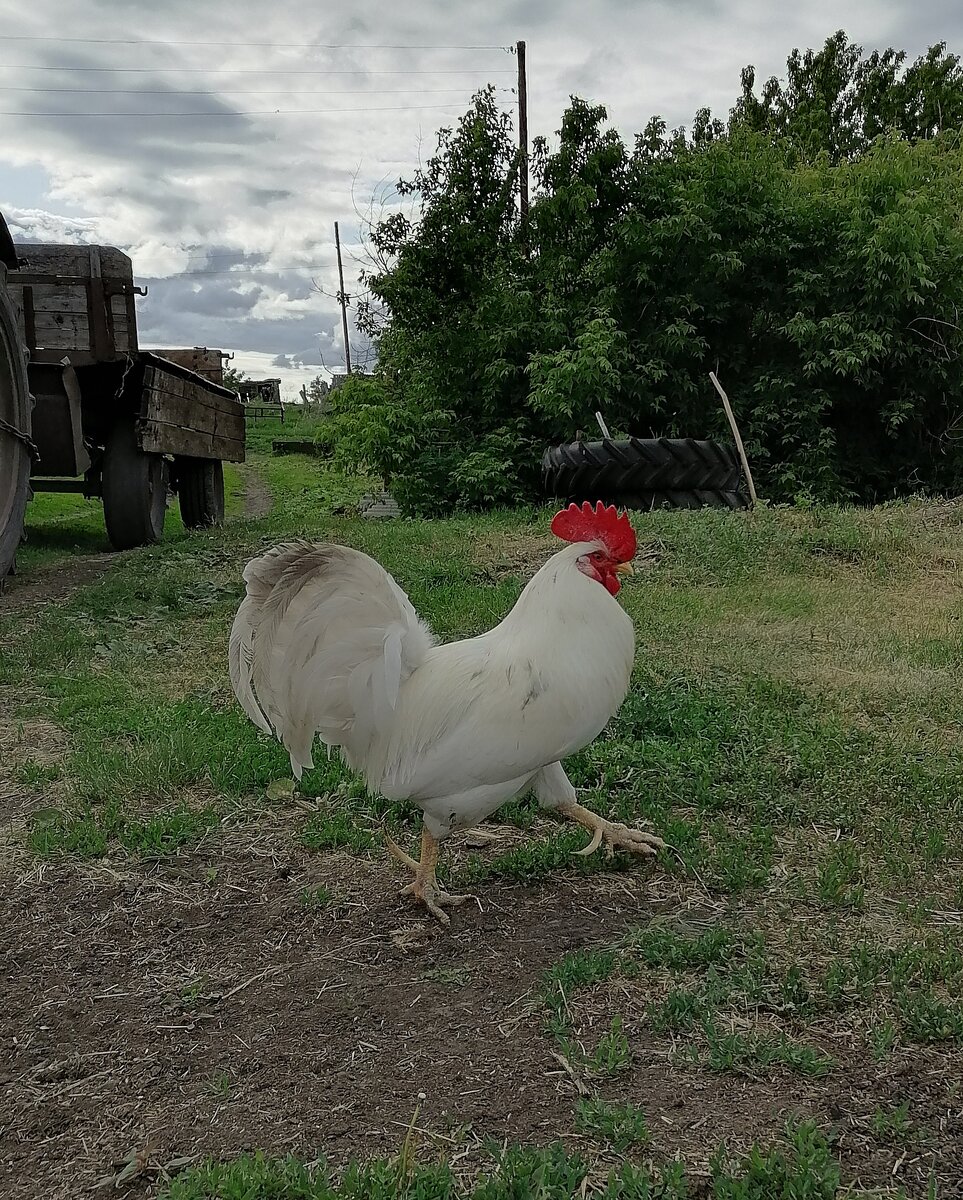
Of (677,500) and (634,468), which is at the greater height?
(634,468)

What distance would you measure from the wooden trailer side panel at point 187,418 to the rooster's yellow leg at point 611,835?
6.64 meters

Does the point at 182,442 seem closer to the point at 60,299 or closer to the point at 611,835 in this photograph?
the point at 60,299

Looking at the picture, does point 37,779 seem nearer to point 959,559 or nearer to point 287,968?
point 287,968

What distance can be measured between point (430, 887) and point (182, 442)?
7.42m

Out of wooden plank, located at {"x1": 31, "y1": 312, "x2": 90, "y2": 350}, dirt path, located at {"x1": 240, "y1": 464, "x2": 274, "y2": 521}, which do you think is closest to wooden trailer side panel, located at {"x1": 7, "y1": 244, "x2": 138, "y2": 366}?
wooden plank, located at {"x1": 31, "y1": 312, "x2": 90, "y2": 350}

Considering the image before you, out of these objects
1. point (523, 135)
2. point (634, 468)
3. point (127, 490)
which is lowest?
point (127, 490)

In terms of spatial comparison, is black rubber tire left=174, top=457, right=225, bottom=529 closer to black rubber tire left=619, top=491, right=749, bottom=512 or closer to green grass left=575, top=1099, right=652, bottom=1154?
black rubber tire left=619, top=491, right=749, bottom=512

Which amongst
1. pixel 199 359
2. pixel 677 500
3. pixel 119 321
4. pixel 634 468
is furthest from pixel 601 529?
pixel 199 359

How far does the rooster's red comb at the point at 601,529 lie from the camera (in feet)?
10.3

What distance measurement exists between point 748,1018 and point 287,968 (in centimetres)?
135

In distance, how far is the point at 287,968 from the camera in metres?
2.92

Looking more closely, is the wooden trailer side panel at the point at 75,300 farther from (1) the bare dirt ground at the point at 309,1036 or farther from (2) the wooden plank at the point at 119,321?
(1) the bare dirt ground at the point at 309,1036

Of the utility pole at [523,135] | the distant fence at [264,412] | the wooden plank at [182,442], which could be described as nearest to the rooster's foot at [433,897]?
the wooden plank at [182,442]

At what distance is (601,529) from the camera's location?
10.4 feet
